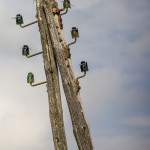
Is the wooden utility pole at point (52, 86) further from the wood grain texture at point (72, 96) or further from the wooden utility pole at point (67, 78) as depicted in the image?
the wood grain texture at point (72, 96)

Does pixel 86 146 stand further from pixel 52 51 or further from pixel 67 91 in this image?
pixel 52 51

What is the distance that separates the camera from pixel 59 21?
338 inches

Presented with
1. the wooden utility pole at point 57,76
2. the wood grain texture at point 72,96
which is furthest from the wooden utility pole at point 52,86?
the wood grain texture at point 72,96

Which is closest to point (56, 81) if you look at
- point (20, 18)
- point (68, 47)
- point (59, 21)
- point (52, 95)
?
point (52, 95)

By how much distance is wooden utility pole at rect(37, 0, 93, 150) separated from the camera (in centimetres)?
755

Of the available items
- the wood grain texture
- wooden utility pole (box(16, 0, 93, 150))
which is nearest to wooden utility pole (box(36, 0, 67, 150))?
wooden utility pole (box(16, 0, 93, 150))

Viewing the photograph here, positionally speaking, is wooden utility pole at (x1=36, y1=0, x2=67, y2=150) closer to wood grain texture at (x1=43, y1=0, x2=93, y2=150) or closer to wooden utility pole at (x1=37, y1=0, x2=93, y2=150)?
wooden utility pole at (x1=37, y1=0, x2=93, y2=150)

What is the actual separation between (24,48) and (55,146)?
2.53 m

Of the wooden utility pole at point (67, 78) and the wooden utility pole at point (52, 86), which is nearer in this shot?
the wooden utility pole at point (67, 78)

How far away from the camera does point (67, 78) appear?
308 inches

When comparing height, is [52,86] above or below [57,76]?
below

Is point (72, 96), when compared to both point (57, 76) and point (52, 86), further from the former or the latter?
point (57, 76)

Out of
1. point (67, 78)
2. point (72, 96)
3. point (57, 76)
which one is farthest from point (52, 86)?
point (72, 96)

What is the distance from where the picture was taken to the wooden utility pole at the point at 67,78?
24.8ft
